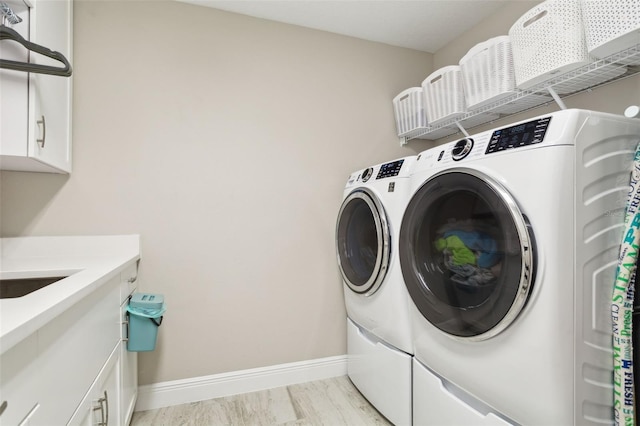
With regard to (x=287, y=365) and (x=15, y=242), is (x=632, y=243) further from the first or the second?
(x=15, y=242)

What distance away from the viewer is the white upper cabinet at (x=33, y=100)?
1.18m

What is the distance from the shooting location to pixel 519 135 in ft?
3.37

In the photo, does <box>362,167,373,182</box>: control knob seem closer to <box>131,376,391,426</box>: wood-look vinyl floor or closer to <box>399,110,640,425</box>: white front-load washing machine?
<box>399,110,640,425</box>: white front-load washing machine

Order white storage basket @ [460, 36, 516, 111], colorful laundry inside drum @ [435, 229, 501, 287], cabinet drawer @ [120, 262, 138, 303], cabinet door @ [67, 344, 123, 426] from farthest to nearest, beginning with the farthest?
white storage basket @ [460, 36, 516, 111]
cabinet drawer @ [120, 262, 138, 303]
colorful laundry inside drum @ [435, 229, 501, 287]
cabinet door @ [67, 344, 123, 426]

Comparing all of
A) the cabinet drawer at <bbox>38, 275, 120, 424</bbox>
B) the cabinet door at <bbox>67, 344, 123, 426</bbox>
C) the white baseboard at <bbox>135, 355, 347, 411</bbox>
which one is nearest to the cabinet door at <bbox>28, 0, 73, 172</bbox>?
the cabinet drawer at <bbox>38, 275, 120, 424</bbox>

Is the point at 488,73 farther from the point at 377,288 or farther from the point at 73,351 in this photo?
the point at 73,351

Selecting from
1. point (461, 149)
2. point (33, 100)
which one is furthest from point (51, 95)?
point (461, 149)

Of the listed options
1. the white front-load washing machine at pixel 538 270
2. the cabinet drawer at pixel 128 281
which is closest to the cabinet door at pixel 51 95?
the cabinet drawer at pixel 128 281

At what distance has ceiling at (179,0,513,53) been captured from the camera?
75.3 inches

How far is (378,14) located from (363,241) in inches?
57.1

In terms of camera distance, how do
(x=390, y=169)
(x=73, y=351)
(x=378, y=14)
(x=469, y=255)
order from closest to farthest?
(x=73, y=351) < (x=469, y=255) < (x=390, y=169) < (x=378, y=14)

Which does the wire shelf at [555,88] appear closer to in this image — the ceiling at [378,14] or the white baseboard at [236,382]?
the ceiling at [378,14]

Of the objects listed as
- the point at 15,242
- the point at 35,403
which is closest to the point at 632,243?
the point at 35,403

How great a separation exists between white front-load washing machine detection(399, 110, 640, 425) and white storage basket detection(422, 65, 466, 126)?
2.37ft
